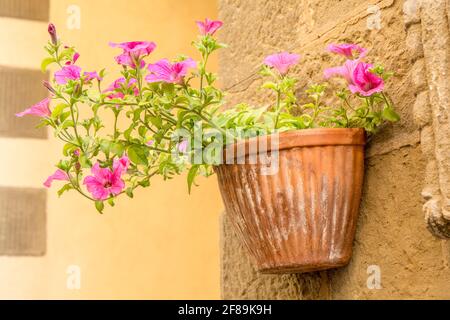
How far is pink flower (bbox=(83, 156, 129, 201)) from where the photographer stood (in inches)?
52.1

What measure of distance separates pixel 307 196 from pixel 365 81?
197 mm

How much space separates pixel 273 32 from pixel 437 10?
58cm

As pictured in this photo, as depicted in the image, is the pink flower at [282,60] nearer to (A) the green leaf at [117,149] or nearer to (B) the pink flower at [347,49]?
(B) the pink flower at [347,49]

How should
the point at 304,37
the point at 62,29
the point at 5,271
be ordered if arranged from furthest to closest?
the point at 62,29
the point at 5,271
the point at 304,37

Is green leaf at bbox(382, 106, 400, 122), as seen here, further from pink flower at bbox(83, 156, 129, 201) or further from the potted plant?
pink flower at bbox(83, 156, 129, 201)

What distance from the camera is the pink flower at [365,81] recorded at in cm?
119

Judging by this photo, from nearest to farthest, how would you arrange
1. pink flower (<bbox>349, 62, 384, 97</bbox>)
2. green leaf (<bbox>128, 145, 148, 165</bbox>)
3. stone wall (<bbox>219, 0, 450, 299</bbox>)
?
stone wall (<bbox>219, 0, 450, 299</bbox>) < pink flower (<bbox>349, 62, 384, 97</bbox>) < green leaf (<bbox>128, 145, 148, 165</bbox>)

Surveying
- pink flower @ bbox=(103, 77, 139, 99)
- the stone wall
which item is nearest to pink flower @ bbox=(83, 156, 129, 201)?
pink flower @ bbox=(103, 77, 139, 99)

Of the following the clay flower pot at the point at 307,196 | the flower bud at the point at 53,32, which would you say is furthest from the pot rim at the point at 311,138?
the flower bud at the point at 53,32

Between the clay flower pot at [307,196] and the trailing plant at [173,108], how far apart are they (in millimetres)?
Answer: 47

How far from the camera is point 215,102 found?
123 centimetres
